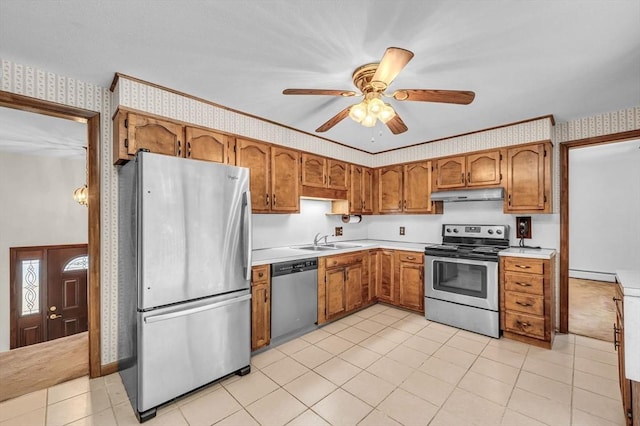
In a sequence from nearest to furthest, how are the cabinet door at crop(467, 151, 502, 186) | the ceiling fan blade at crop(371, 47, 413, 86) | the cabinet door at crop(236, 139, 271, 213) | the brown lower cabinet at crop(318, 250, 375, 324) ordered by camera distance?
1. the ceiling fan blade at crop(371, 47, 413, 86)
2. the cabinet door at crop(236, 139, 271, 213)
3. the brown lower cabinet at crop(318, 250, 375, 324)
4. the cabinet door at crop(467, 151, 502, 186)

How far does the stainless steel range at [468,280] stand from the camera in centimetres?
302

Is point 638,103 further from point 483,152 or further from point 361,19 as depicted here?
point 361,19

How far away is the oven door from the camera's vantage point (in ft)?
9.89

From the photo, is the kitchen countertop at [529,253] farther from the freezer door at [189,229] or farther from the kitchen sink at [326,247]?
the freezer door at [189,229]

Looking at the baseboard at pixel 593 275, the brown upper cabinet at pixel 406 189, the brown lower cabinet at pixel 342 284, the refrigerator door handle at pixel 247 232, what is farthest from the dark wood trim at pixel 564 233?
the refrigerator door handle at pixel 247 232

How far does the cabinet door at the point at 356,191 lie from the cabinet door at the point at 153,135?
2.43 m

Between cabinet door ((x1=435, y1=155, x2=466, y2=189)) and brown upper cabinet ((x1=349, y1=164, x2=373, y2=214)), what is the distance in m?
1.06

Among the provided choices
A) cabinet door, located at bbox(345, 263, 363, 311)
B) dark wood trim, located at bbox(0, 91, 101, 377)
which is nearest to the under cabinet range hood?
cabinet door, located at bbox(345, 263, 363, 311)

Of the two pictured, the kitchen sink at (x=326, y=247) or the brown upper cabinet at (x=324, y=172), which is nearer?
the brown upper cabinet at (x=324, y=172)

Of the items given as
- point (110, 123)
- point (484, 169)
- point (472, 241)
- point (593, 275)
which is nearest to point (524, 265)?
point (472, 241)

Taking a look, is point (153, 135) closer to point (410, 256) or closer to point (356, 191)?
point (356, 191)

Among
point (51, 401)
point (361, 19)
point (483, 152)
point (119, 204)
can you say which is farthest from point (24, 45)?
point (483, 152)

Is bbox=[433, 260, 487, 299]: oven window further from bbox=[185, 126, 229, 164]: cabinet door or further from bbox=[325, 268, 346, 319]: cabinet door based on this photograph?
bbox=[185, 126, 229, 164]: cabinet door

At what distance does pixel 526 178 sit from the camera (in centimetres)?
312
